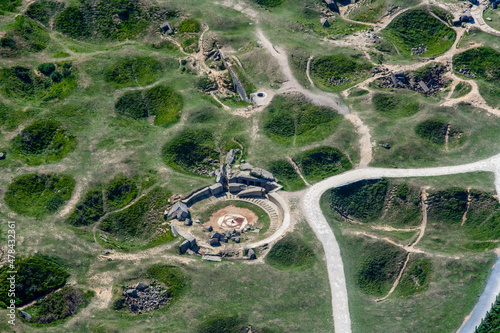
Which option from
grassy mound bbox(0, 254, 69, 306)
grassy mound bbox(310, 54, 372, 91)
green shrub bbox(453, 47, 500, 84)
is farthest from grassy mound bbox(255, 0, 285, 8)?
grassy mound bbox(0, 254, 69, 306)

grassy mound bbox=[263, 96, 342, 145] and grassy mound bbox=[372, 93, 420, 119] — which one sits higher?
grassy mound bbox=[372, 93, 420, 119]

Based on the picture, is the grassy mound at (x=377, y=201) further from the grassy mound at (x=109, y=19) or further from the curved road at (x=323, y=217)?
the grassy mound at (x=109, y=19)

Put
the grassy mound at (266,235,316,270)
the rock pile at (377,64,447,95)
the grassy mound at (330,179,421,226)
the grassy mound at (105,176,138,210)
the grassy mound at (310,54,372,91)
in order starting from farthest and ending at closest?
1. the grassy mound at (310,54,372,91)
2. the rock pile at (377,64,447,95)
3. the grassy mound at (105,176,138,210)
4. the grassy mound at (330,179,421,226)
5. the grassy mound at (266,235,316,270)

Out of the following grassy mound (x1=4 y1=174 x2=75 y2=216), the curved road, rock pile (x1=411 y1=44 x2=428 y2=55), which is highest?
rock pile (x1=411 y1=44 x2=428 y2=55)

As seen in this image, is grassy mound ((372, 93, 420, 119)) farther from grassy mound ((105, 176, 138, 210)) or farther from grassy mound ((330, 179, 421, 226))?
grassy mound ((105, 176, 138, 210))

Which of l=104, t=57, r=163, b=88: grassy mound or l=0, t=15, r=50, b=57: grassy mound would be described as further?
l=0, t=15, r=50, b=57: grassy mound

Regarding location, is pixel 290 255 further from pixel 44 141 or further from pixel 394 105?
pixel 44 141

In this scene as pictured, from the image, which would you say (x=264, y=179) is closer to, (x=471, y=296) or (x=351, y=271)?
(x=351, y=271)
